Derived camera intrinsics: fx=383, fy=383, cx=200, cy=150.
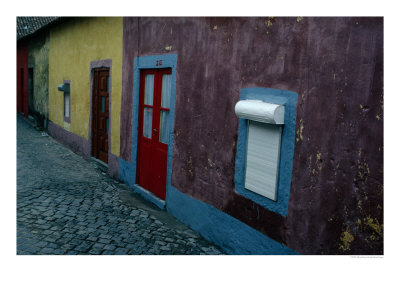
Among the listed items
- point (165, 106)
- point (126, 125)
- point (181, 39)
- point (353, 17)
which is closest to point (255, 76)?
point (353, 17)

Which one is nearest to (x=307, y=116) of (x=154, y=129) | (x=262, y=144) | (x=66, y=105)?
(x=262, y=144)

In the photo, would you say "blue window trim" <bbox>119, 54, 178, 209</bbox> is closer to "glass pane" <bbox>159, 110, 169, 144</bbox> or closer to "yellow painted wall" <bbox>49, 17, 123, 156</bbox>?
"glass pane" <bbox>159, 110, 169, 144</bbox>

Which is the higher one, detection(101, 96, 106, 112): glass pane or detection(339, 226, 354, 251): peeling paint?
detection(101, 96, 106, 112): glass pane

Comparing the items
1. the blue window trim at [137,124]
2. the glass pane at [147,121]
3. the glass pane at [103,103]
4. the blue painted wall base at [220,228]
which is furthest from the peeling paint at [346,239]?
the glass pane at [103,103]

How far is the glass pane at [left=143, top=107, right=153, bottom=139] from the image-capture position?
20.5 ft

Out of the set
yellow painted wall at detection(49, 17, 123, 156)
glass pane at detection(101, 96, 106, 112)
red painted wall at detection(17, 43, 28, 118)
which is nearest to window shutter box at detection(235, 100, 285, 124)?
yellow painted wall at detection(49, 17, 123, 156)

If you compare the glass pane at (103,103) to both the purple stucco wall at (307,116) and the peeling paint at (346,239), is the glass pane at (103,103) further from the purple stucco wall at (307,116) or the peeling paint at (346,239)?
the peeling paint at (346,239)

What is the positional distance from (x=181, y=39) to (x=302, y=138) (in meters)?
2.52

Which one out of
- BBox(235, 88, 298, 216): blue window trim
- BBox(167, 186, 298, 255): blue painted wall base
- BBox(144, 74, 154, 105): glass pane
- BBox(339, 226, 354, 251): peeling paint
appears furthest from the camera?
BBox(144, 74, 154, 105): glass pane

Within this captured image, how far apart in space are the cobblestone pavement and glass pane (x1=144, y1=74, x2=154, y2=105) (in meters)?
1.63

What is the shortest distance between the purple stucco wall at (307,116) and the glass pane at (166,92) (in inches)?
23.9

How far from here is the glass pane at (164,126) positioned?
5755mm

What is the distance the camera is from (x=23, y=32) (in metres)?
14.7

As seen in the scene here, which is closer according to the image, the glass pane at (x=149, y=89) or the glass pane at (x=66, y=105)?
the glass pane at (x=149, y=89)
